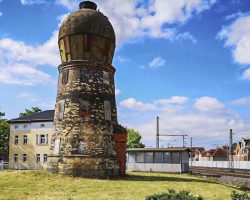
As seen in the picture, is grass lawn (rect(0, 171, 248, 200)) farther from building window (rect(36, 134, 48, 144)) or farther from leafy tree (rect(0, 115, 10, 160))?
leafy tree (rect(0, 115, 10, 160))

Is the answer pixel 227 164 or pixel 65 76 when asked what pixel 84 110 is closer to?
pixel 65 76

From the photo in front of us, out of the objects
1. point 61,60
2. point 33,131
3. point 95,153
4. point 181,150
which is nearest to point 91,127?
point 95,153

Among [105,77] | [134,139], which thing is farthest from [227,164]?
[105,77]

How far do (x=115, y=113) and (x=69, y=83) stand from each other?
4596 millimetres

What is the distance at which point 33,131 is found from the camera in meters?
48.1

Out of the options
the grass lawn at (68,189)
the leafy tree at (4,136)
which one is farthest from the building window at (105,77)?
the leafy tree at (4,136)

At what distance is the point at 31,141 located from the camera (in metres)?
47.9

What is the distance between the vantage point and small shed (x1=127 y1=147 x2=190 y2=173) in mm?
38250

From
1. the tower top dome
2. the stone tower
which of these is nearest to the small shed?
the stone tower

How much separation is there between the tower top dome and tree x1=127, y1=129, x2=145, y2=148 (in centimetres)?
4912

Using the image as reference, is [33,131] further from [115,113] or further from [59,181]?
[59,181]

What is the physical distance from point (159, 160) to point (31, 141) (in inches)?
752

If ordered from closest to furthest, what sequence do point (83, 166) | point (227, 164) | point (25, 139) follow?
point (83, 166)
point (25, 139)
point (227, 164)

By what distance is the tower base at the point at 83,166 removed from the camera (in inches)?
1011
